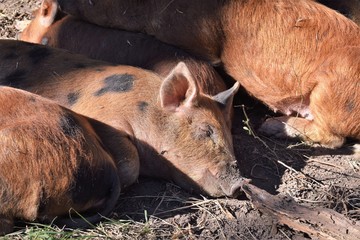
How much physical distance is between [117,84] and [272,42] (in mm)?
1296

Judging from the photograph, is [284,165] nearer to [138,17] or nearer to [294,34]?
[294,34]

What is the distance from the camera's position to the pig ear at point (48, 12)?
5715mm

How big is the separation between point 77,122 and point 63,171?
365 mm

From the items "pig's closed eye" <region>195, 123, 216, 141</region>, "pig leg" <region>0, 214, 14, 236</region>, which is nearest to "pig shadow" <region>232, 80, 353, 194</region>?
"pig's closed eye" <region>195, 123, 216, 141</region>

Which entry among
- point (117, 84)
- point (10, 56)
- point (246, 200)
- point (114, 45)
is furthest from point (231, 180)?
point (10, 56)

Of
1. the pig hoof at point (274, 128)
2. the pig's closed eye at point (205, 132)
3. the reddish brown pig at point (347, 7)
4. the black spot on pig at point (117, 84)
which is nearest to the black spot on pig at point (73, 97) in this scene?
the black spot on pig at point (117, 84)

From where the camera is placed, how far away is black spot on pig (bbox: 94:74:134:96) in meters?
4.81

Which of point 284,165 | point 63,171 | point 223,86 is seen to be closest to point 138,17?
point 223,86

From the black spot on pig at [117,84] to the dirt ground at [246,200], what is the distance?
60 cm

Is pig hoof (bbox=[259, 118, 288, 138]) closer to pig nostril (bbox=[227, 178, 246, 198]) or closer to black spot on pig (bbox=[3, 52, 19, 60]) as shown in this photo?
pig nostril (bbox=[227, 178, 246, 198])

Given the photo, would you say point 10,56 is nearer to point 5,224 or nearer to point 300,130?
point 5,224

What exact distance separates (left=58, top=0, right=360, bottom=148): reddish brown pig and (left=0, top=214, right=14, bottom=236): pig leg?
2.16m

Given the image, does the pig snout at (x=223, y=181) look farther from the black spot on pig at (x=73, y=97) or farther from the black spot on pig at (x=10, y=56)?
the black spot on pig at (x=10, y=56)

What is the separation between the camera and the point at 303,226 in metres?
4.16
